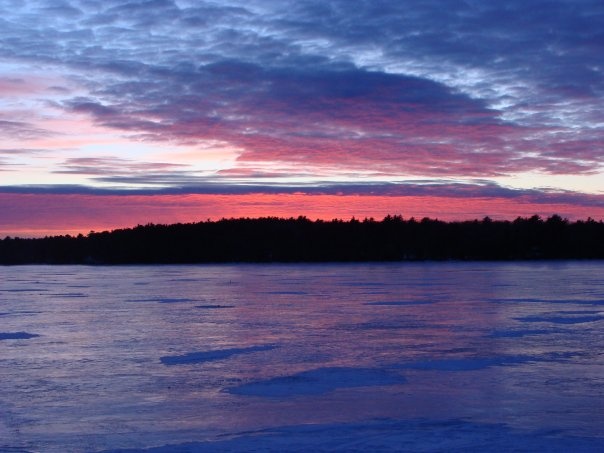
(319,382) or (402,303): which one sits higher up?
(402,303)

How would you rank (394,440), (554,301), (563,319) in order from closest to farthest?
(394,440)
(563,319)
(554,301)

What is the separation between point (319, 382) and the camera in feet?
32.1

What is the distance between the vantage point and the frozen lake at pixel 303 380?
730 centimetres

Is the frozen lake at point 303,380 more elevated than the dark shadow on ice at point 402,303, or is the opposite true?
the dark shadow on ice at point 402,303

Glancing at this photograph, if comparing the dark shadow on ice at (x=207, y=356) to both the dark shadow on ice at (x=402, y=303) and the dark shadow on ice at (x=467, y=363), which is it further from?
the dark shadow on ice at (x=402, y=303)

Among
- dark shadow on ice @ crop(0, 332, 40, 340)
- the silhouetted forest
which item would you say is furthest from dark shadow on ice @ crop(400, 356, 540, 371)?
the silhouetted forest

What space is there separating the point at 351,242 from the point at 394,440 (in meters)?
73.1

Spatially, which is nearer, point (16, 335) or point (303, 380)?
point (303, 380)

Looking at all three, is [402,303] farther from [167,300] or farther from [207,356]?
[207,356]

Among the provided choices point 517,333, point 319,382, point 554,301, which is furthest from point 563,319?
point 319,382

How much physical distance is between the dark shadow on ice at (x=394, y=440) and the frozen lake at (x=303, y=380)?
2cm

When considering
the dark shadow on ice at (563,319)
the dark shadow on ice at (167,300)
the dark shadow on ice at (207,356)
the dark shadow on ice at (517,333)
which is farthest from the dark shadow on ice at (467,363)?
the dark shadow on ice at (167,300)

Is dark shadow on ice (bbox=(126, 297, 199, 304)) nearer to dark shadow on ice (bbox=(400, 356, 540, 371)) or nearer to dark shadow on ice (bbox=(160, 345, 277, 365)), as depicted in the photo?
dark shadow on ice (bbox=(160, 345, 277, 365))

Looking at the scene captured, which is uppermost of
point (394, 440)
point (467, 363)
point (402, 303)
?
point (402, 303)
